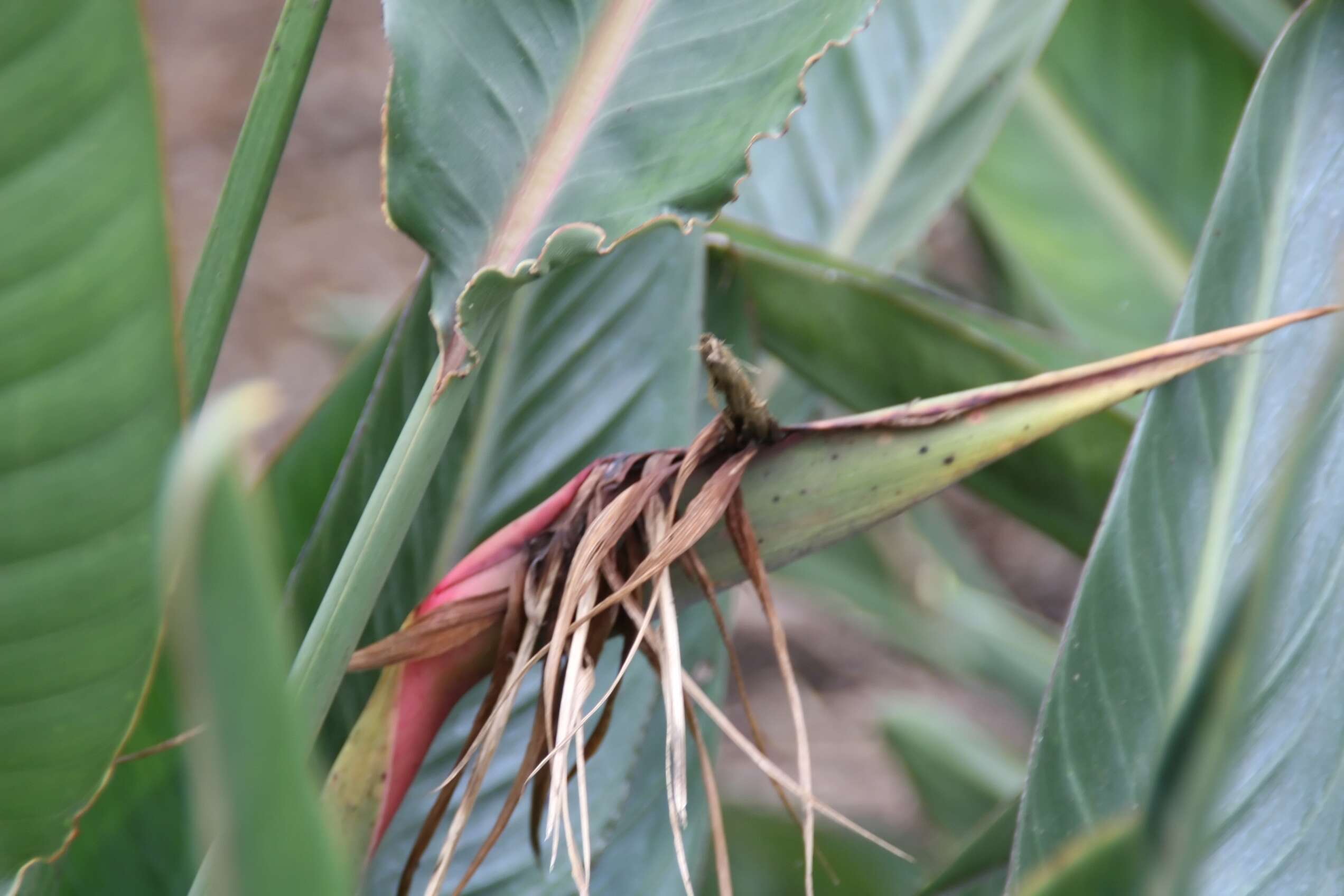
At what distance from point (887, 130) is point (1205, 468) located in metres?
0.36

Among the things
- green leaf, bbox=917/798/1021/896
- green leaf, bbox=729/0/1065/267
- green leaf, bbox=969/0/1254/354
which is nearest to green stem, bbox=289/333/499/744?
green leaf, bbox=917/798/1021/896

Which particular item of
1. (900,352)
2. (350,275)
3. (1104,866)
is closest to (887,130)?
(900,352)

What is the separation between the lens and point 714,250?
Answer: 0.47 metres

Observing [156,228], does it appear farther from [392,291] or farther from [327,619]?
[392,291]

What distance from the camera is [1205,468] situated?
1.19ft

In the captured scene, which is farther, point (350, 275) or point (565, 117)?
point (350, 275)

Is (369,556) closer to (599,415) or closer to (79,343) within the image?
(79,343)

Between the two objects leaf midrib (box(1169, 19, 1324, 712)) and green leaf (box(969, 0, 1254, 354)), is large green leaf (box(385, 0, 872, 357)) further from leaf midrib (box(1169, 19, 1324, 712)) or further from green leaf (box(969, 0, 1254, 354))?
green leaf (box(969, 0, 1254, 354))

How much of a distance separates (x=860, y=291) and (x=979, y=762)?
2.08ft

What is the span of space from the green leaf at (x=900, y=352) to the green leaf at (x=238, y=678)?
0.35 metres

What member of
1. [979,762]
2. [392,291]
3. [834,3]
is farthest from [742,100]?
[392,291]

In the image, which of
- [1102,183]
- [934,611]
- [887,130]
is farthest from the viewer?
[934,611]

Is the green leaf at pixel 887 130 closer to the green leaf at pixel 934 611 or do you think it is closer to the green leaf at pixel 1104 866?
the green leaf at pixel 934 611

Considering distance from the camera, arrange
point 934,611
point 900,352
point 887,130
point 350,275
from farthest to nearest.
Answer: point 350,275
point 934,611
point 887,130
point 900,352
